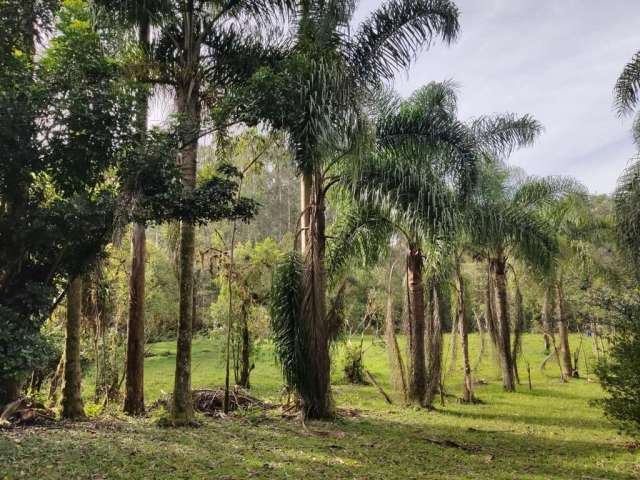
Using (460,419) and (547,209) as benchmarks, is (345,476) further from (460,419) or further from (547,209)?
(547,209)

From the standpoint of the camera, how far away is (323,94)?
752 cm

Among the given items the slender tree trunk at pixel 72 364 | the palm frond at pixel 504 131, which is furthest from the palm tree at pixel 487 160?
the slender tree trunk at pixel 72 364

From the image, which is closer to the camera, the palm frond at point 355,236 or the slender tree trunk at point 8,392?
the slender tree trunk at point 8,392

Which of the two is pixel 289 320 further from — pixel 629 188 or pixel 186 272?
pixel 629 188

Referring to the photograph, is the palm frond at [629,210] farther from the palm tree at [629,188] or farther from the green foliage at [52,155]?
the green foliage at [52,155]

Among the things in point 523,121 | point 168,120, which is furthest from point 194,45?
point 523,121

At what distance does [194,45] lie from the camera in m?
8.67

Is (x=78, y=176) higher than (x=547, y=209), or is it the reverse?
(x=547, y=209)

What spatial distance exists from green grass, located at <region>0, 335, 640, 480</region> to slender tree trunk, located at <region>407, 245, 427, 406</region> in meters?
0.66

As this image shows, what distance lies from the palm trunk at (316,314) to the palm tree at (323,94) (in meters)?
0.02

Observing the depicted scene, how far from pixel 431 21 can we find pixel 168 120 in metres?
5.02

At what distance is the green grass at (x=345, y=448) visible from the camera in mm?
5715

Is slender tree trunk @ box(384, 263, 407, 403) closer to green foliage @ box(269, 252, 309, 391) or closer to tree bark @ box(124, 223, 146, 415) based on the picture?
green foliage @ box(269, 252, 309, 391)

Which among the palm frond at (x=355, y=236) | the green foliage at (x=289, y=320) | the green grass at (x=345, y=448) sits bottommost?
the green grass at (x=345, y=448)
